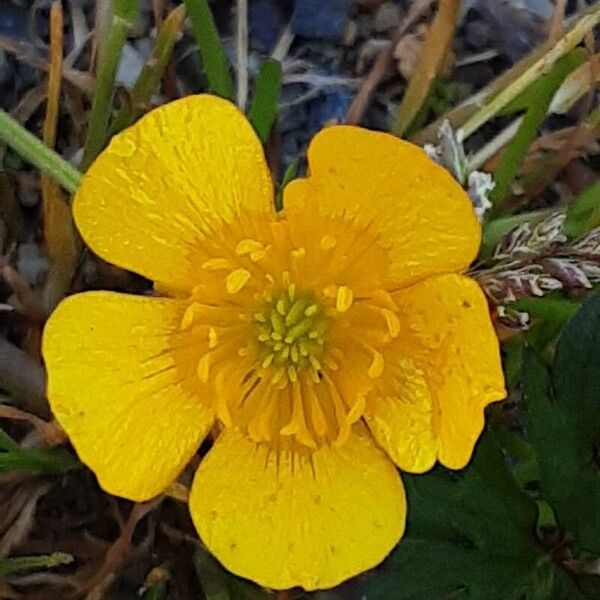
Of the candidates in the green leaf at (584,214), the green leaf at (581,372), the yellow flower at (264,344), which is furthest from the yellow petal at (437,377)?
the green leaf at (584,214)

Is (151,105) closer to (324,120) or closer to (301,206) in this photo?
(324,120)

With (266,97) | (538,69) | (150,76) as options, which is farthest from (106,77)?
(538,69)

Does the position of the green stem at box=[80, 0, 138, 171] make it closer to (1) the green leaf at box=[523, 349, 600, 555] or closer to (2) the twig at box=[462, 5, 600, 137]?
(2) the twig at box=[462, 5, 600, 137]

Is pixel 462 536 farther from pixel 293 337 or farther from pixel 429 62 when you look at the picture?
pixel 429 62

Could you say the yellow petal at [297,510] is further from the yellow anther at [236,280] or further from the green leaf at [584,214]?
the green leaf at [584,214]

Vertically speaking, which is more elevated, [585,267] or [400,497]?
[585,267]

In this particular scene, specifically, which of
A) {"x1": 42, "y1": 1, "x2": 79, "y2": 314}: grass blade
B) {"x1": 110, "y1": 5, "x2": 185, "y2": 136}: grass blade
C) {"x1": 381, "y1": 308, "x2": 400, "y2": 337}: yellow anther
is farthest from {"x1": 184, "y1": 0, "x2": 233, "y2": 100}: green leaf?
{"x1": 381, "y1": 308, "x2": 400, "y2": 337}: yellow anther

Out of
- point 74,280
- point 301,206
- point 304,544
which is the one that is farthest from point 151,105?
point 304,544
